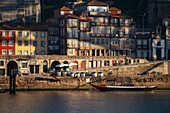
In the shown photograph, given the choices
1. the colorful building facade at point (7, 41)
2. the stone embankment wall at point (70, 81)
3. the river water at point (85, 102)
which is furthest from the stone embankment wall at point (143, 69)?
the colorful building facade at point (7, 41)

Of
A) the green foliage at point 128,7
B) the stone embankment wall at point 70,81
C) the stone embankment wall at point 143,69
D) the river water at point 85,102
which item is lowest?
the river water at point 85,102

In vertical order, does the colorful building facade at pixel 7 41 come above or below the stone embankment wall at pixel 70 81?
above

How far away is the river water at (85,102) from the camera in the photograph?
9406 cm

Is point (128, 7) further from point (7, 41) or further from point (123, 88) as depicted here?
point (123, 88)

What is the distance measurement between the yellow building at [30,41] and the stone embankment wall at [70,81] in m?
21.9

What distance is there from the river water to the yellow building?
26628 mm

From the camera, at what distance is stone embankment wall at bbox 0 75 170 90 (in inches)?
4599

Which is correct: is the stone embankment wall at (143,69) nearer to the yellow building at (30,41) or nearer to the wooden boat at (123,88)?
the wooden boat at (123,88)

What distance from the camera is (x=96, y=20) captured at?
14762 centimetres

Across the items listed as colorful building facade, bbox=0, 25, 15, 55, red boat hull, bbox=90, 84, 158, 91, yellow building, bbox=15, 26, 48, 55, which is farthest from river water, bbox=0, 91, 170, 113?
yellow building, bbox=15, 26, 48, 55

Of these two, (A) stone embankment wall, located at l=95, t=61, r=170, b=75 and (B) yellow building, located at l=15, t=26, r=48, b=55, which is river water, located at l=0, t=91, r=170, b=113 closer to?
(A) stone embankment wall, located at l=95, t=61, r=170, b=75

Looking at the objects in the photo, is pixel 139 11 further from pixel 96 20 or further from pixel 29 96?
pixel 29 96

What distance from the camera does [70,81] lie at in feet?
388

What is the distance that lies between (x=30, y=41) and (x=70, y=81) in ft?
84.5
